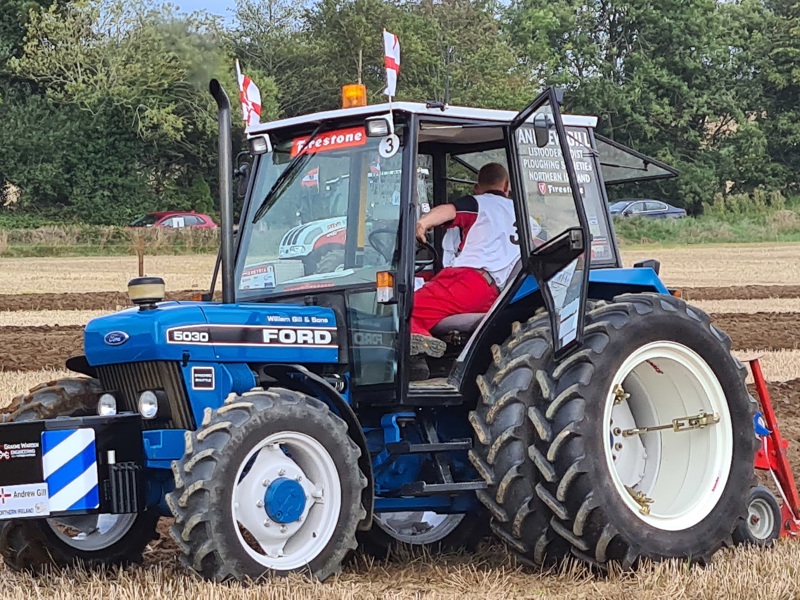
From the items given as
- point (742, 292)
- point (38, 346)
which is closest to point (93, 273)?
point (742, 292)

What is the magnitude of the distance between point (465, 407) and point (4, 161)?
43.2 m

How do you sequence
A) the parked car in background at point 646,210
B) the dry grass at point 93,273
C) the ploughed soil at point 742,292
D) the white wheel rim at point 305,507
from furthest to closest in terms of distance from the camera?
1. the parked car in background at point 646,210
2. the dry grass at point 93,273
3. the ploughed soil at point 742,292
4. the white wheel rim at point 305,507

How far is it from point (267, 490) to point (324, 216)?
4.82 ft

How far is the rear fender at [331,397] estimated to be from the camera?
5641 millimetres

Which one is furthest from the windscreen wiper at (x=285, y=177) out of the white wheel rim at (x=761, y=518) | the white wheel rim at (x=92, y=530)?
the white wheel rim at (x=761, y=518)

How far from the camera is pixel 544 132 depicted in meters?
5.75

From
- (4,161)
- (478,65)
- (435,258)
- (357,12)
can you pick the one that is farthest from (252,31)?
(435,258)

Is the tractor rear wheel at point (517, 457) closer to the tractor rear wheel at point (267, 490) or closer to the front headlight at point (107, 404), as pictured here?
the tractor rear wheel at point (267, 490)

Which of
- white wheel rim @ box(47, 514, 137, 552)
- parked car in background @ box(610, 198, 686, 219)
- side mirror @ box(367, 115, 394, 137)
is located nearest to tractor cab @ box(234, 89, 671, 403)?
side mirror @ box(367, 115, 394, 137)

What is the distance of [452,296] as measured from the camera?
6449 millimetres

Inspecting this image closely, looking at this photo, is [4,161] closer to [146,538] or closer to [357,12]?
[357,12]

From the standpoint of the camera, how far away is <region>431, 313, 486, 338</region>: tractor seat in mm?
6312

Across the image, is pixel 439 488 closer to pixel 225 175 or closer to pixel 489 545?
pixel 489 545

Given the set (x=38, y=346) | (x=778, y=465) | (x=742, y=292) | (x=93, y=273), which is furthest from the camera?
(x=93, y=273)
